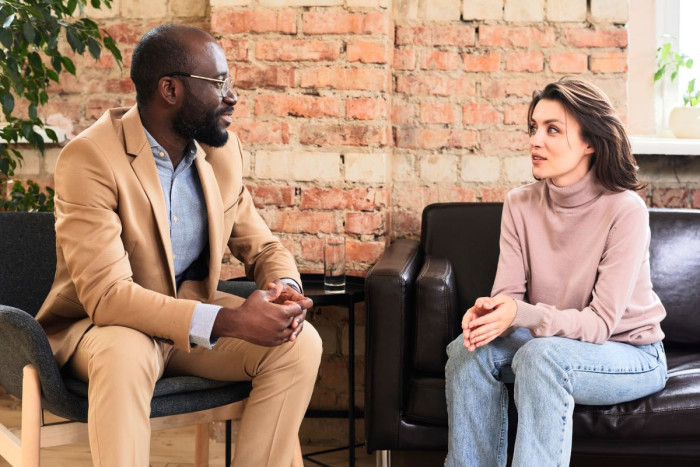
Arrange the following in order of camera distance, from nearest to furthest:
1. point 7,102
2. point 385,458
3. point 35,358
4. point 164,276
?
1. point 35,358
2. point 164,276
3. point 385,458
4. point 7,102

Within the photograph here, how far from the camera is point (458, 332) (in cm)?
236

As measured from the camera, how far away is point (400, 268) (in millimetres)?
2135

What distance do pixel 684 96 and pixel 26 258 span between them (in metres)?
2.40

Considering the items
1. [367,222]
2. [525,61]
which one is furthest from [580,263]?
[525,61]

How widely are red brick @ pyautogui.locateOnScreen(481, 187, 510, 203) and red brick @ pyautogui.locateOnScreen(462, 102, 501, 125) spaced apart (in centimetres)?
25

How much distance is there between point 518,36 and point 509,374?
4.58ft

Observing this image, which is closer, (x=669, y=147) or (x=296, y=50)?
(x=296, y=50)

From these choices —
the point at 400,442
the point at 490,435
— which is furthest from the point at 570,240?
the point at 400,442

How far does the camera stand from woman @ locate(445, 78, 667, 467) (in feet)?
5.88

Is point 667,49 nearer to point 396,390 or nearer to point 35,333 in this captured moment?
point 396,390

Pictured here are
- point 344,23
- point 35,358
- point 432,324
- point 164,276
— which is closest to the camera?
point 35,358

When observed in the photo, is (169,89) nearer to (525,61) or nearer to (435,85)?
(435,85)

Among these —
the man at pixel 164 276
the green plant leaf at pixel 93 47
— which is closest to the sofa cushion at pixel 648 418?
the man at pixel 164 276

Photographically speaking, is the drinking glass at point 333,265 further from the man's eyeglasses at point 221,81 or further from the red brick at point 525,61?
the red brick at point 525,61
